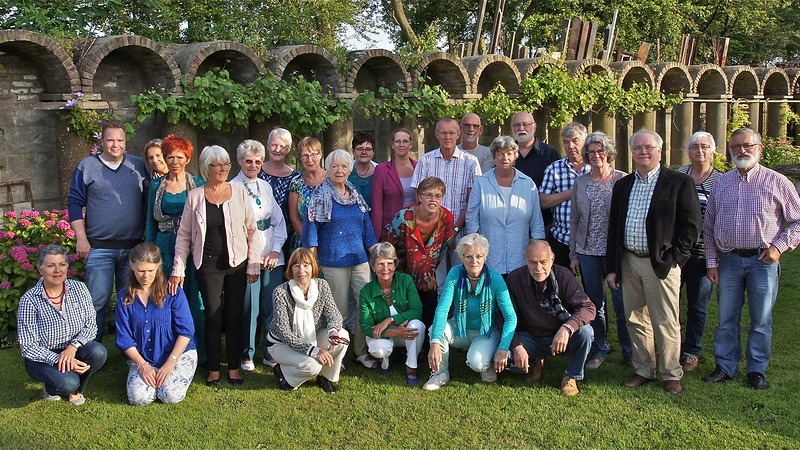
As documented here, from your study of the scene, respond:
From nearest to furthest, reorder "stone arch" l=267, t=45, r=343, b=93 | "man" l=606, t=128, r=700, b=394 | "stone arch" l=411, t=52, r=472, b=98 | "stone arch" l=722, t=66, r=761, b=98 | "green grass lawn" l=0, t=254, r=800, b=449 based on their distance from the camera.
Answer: "green grass lawn" l=0, t=254, r=800, b=449, "man" l=606, t=128, r=700, b=394, "stone arch" l=267, t=45, r=343, b=93, "stone arch" l=411, t=52, r=472, b=98, "stone arch" l=722, t=66, r=761, b=98

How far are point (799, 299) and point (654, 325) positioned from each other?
2988 millimetres

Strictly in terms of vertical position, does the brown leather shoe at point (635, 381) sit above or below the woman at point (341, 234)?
below

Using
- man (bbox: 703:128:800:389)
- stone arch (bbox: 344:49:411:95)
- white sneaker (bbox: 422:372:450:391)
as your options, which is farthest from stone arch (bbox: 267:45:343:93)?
man (bbox: 703:128:800:389)

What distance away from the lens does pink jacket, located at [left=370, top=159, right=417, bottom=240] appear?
5445 millimetres

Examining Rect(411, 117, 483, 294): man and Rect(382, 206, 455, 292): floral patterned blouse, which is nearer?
Rect(382, 206, 455, 292): floral patterned blouse

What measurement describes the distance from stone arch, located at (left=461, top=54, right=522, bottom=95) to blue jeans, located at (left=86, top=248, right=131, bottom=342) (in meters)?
5.56

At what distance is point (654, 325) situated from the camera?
15.5ft

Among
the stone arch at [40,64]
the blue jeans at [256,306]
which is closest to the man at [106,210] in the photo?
the blue jeans at [256,306]

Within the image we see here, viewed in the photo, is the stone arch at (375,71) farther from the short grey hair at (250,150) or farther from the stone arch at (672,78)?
the stone arch at (672,78)

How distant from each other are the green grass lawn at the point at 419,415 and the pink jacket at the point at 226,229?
0.82 m

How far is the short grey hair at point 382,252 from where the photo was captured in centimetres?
495

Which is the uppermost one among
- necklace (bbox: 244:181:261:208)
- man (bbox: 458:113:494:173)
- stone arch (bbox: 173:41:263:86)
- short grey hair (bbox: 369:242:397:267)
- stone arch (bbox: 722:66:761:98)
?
stone arch (bbox: 722:66:761:98)

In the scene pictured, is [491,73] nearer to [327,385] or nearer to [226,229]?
[226,229]

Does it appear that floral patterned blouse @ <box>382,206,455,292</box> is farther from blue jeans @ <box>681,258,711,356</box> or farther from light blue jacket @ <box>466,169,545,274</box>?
blue jeans @ <box>681,258,711,356</box>
